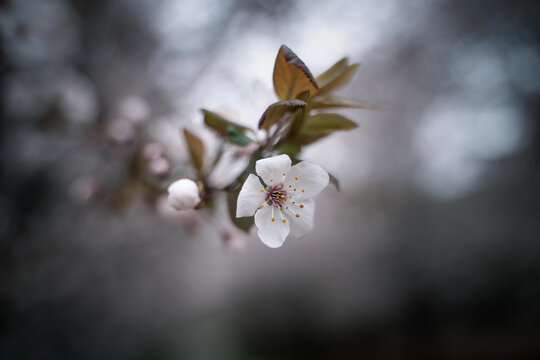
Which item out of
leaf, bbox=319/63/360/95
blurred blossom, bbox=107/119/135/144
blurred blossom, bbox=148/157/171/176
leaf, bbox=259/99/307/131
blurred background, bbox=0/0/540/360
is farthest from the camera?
blurred background, bbox=0/0/540/360

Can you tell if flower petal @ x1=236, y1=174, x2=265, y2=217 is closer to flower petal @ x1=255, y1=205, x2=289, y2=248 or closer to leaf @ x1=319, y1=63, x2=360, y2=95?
flower petal @ x1=255, y1=205, x2=289, y2=248

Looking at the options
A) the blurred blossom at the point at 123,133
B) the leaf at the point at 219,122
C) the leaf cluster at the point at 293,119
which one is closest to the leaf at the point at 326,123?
the leaf cluster at the point at 293,119

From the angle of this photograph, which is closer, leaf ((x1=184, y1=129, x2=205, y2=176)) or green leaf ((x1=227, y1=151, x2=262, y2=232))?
green leaf ((x1=227, y1=151, x2=262, y2=232))

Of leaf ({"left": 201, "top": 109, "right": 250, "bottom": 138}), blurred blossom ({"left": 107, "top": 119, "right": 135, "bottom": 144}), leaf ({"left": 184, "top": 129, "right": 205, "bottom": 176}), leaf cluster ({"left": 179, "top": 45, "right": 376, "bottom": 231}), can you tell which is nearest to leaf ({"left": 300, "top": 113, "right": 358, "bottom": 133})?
leaf cluster ({"left": 179, "top": 45, "right": 376, "bottom": 231})

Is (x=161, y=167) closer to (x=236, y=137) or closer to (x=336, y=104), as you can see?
(x=236, y=137)

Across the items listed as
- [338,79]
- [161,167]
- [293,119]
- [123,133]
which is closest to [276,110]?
[293,119]

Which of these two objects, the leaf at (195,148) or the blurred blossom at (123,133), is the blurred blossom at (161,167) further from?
the blurred blossom at (123,133)

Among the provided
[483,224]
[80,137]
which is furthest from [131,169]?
[483,224]

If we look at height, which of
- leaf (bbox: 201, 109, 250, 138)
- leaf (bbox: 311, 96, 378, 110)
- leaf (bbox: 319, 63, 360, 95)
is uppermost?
leaf (bbox: 319, 63, 360, 95)
